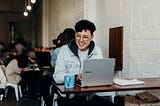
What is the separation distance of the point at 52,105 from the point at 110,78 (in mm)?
1387

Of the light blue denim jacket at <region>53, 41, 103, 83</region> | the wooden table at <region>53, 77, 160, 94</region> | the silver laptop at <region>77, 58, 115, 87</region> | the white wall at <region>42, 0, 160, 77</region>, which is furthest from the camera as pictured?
the white wall at <region>42, 0, 160, 77</region>

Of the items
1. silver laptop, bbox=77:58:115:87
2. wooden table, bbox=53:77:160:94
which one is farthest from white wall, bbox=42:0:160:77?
silver laptop, bbox=77:58:115:87

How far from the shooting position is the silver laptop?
7.91 ft

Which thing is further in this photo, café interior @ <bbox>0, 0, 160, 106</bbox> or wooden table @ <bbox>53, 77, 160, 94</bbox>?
café interior @ <bbox>0, 0, 160, 106</bbox>

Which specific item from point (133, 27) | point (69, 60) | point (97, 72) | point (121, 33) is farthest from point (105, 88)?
point (121, 33)

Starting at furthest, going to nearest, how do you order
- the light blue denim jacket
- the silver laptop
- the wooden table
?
the light blue denim jacket, the silver laptop, the wooden table

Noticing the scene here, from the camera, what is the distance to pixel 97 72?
2.47 metres

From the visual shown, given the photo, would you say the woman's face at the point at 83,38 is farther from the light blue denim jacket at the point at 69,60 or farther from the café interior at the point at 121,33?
the café interior at the point at 121,33

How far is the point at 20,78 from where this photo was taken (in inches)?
255

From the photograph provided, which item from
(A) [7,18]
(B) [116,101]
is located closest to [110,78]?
(B) [116,101]

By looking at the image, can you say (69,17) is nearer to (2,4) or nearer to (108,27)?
(108,27)

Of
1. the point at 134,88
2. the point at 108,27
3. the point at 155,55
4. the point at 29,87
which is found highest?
the point at 108,27

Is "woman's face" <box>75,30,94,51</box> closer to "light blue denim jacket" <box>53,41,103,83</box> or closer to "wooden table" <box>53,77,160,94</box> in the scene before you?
"light blue denim jacket" <box>53,41,103,83</box>

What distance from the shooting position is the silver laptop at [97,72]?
2410 mm
